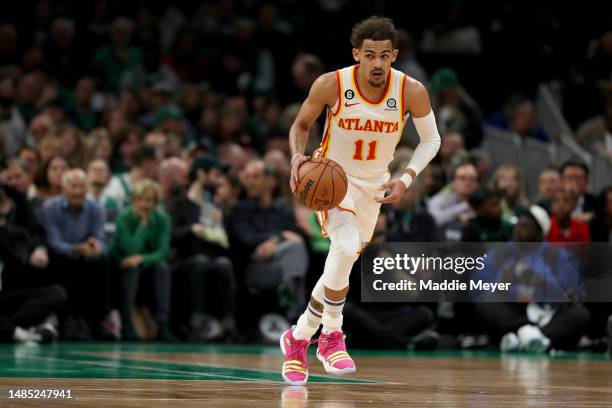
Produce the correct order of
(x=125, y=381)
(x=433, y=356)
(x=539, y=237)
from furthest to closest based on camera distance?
(x=539, y=237)
(x=433, y=356)
(x=125, y=381)

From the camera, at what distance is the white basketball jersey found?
338 inches

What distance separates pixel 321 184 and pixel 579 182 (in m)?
7.17

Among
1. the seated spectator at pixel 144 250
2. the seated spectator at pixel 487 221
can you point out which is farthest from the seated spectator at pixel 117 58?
the seated spectator at pixel 487 221

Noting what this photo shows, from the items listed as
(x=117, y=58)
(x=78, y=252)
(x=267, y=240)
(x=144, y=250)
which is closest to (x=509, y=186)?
(x=267, y=240)

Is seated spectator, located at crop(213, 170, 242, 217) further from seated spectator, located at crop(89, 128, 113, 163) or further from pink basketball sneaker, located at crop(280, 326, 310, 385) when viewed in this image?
pink basketball sneaker, located at crop(280, 326, 310, 385)

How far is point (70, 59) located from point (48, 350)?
24.2ft

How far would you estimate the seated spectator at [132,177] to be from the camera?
48.5 ft

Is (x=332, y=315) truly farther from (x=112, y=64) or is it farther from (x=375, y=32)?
(x=112, y=64)

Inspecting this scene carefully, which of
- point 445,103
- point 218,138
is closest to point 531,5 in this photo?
point 445,103

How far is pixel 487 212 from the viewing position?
46.0 feet

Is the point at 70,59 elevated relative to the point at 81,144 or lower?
elevated

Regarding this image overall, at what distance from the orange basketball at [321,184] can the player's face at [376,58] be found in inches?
26.5

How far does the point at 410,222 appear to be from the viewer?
14.0 meters

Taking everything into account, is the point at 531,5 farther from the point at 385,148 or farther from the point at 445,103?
the point at 385,148
